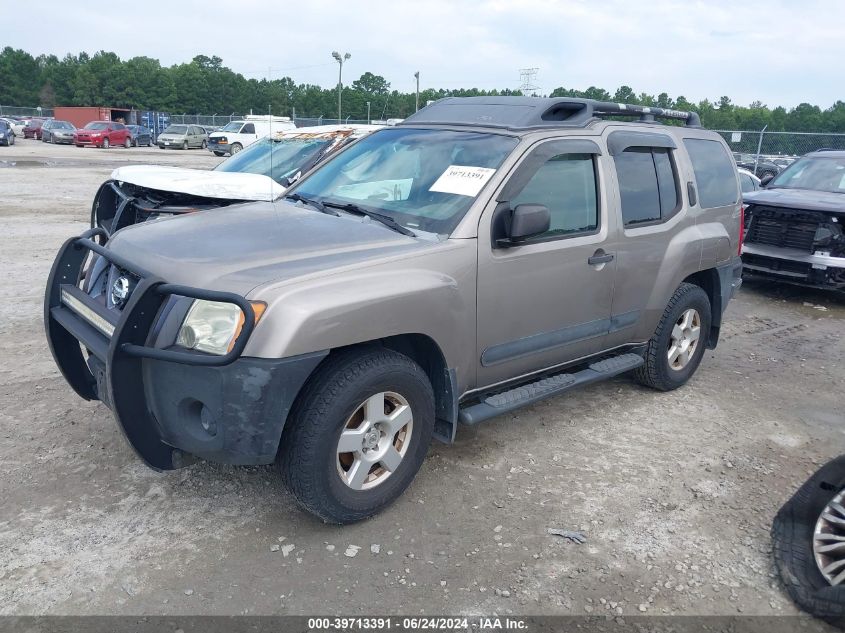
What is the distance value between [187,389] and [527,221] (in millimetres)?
1832

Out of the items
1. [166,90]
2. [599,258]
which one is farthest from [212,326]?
[166,90]

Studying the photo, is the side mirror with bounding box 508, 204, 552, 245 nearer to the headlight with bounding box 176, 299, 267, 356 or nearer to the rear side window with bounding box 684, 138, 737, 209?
the headlight with bounding box 176, 299, 267, 356

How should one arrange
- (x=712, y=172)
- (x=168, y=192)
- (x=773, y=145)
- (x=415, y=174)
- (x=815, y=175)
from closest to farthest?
(x=415, y=174), (x=712, y=172), (x=168, y=192), (x=815, y=175), (x=773, y=145)

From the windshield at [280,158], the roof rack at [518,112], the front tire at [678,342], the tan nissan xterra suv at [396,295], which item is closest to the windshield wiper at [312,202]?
the tan nissan xterra suv at [396,295]

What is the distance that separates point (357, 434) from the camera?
3.22 metres

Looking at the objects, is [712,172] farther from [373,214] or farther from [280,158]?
[280,158]

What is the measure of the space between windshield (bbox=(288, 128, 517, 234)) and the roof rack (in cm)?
21

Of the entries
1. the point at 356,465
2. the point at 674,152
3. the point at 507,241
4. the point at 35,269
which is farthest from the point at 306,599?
the point at 35,269

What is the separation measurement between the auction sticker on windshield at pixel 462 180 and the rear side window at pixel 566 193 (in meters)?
0.22

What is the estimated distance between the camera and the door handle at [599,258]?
4.21 meters

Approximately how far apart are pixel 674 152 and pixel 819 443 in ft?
7.34

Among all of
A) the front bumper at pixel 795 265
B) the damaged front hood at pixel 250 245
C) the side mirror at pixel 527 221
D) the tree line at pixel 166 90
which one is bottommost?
the front bumper at pixel 795 265

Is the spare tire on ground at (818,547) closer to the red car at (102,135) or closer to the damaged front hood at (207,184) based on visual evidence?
the damaged front hood at (207,184)

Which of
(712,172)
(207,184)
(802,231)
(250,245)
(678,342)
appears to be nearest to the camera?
(250,245)
